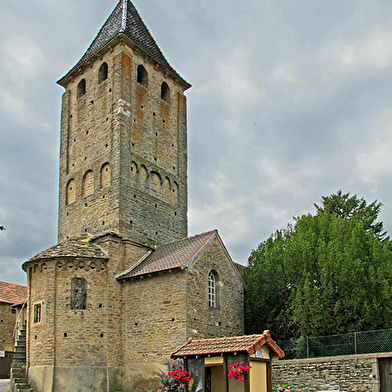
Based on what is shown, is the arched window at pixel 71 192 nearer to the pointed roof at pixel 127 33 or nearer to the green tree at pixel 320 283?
the pointed roof at pixel 127 33

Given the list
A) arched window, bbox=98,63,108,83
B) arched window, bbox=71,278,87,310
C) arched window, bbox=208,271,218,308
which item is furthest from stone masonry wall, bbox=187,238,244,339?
arched window, bbox=98,63,108,83

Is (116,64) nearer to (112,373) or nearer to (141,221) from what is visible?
(141,221)

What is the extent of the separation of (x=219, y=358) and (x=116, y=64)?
2075cm

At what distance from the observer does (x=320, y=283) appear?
25234 mm

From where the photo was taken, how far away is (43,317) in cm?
2416

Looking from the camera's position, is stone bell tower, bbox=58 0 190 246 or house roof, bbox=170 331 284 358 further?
stone bell tower, bbox=58 0 190 246

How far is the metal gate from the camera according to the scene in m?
19.8

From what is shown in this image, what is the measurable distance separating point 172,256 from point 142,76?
1291cm

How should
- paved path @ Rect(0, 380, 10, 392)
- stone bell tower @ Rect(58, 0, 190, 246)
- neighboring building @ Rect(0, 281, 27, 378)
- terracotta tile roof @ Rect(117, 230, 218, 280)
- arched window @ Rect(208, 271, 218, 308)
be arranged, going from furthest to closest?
neighboring building @ Rect(0, 281, 27, 378), stone bell tower @ Rect(58, 0, 190, 246), paved path @ Rect(0, 380, 10, 392), arched window @ Rect(208, 271, 218, 308), terracotta tile roof @ Rect(117, 230, 218, 280)

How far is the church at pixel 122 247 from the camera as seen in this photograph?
23562 mm

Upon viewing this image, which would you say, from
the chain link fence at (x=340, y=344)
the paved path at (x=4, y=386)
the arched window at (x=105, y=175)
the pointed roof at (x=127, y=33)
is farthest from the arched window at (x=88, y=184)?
the chain link fence at (x=340, y=344)

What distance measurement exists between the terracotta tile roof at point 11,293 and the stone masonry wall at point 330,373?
22.4m

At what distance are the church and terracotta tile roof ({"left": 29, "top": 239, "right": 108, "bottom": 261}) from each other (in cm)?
9

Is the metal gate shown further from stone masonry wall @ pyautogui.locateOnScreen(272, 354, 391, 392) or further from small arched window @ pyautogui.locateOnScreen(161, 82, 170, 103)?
small arched window @ pyautogui.locateOnScreen(161, 82, 170, 103)
